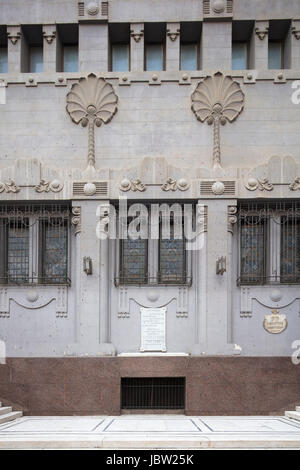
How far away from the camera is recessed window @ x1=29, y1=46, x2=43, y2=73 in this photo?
16625 mm

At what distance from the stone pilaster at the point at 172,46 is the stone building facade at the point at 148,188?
0.14 ft

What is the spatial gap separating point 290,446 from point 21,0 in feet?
48.3

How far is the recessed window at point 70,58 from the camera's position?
651 inches

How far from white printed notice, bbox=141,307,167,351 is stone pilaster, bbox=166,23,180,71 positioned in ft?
24.6

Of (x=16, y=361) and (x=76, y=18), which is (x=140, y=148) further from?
(x=16, y=361)

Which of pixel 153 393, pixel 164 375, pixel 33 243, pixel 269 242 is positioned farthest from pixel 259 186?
pixel 33 243

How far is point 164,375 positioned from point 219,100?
831 centimetres

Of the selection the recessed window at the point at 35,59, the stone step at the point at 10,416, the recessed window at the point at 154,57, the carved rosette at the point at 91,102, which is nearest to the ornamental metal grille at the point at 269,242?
the carved rosette at the point at 91,102

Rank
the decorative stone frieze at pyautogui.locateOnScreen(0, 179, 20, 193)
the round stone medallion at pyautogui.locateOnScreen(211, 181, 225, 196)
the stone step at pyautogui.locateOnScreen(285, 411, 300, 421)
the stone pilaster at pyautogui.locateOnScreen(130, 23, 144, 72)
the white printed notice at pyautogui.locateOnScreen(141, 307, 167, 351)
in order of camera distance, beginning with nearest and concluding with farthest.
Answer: the stone step at pyautogui.locateOnScreen(285, 411, 300, 421)
the round stone medallion at pyautogui.locateOnScreen(211, 181, 225, 196)
the white printed notice at pyautogui.locateOnScreen(141, 307, 167, 351)
the decorative stone frieze at pyautogui.locateOnScreen(0, 179, 20, 193)
the stone pilaster at pyautogui.locateOnScreen(130, 23, 144, 72)

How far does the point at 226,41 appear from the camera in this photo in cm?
1567

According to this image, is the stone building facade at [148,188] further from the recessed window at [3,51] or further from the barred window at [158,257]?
the recessed window at [3,51]

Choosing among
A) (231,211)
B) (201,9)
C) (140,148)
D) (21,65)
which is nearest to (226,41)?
(201,9)

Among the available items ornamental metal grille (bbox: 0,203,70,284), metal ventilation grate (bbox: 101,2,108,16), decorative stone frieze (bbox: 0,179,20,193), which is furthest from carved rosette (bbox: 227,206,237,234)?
metal ventilation grate (bbox: 101,2,108,16)

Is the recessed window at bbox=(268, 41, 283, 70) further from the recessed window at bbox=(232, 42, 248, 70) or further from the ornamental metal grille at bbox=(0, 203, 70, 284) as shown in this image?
the ornamental metal grille at bbox=(0, 203, 70, 284)
